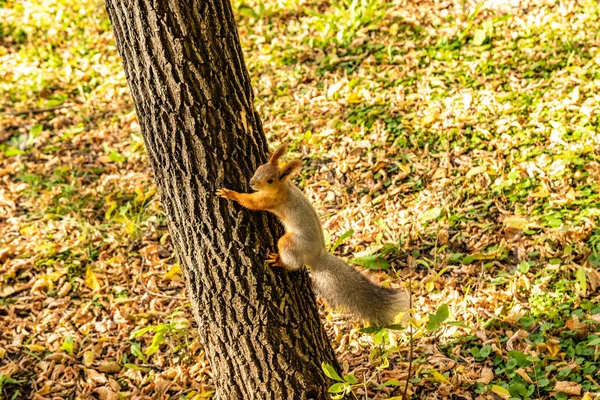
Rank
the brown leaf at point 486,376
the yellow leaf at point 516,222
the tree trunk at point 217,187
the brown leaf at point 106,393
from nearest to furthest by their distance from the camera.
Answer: the tree trunk at point 217,187
the brown leaf at point 486,376
the brown leaf at point 106,393
the yellow leaf at point 516,222

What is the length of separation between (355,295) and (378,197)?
5.64 ft

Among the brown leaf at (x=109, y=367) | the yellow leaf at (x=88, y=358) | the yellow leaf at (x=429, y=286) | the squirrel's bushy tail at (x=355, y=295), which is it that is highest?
the squirrel's bushy tail at (x=355, y=295)

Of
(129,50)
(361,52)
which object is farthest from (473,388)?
(361,52)

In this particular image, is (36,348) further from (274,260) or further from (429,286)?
(429,286)

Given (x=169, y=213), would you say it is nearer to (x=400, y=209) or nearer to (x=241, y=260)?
(x=241, y=260)

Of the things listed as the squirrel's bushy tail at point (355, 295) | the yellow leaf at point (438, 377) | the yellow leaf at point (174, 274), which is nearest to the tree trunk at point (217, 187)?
the squirrel's bushy tail at point (355, 295)

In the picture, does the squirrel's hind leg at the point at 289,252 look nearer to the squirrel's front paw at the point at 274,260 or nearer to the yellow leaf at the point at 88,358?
the squirrel's front paw at the point at 274,260

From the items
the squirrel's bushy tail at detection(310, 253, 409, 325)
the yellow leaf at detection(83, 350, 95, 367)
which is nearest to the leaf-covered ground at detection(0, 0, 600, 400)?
the yellow leaf at detection(83, 350, 95, 367)

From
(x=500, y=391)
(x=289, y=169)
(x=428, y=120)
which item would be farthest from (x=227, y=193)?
(x=428, y=120)

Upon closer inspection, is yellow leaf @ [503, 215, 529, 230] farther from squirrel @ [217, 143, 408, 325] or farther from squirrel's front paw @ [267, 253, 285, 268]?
Answer: squirrel's front paw @ [267, 253, 285, 268]

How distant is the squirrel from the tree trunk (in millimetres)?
72

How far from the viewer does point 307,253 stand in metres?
3.18

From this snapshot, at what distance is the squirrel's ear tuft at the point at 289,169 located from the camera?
309 cm

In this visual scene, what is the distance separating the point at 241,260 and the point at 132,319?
1839 mm
